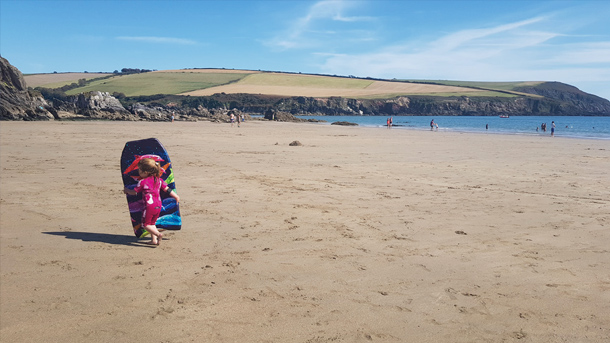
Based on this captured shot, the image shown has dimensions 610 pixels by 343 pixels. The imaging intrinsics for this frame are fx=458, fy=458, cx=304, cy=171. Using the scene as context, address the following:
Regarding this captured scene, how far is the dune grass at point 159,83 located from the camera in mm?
136750

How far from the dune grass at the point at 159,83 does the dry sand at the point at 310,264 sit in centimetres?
13424

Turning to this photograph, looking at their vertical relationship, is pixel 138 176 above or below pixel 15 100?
below

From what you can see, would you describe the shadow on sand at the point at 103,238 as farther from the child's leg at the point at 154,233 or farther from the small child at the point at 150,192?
the small child at the point at 150,192

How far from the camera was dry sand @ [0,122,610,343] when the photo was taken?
13.6 ft

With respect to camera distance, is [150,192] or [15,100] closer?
[150,192]

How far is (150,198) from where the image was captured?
21.4ft

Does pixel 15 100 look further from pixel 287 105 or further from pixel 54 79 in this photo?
pixel 54 79

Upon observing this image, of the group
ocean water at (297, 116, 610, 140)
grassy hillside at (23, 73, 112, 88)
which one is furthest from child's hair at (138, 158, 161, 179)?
grassy hillside at (23, 73, 112, 88)

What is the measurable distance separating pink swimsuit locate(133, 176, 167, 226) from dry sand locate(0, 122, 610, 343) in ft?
1.30

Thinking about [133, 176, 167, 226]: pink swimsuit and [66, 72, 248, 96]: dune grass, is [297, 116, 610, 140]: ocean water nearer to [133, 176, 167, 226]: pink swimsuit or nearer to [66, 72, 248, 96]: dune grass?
[133, 176, 167, 226]: pink swimsuit

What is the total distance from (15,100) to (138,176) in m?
47.0

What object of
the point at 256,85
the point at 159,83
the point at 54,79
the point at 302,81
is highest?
the point at 302,81

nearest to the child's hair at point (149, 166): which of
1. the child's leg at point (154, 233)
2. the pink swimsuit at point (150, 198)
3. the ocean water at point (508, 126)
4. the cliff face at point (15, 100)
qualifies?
the pink swimsuit at point (150, 198)

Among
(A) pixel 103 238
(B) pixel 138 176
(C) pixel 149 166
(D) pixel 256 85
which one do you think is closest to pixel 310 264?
(C) pixel 149 166
